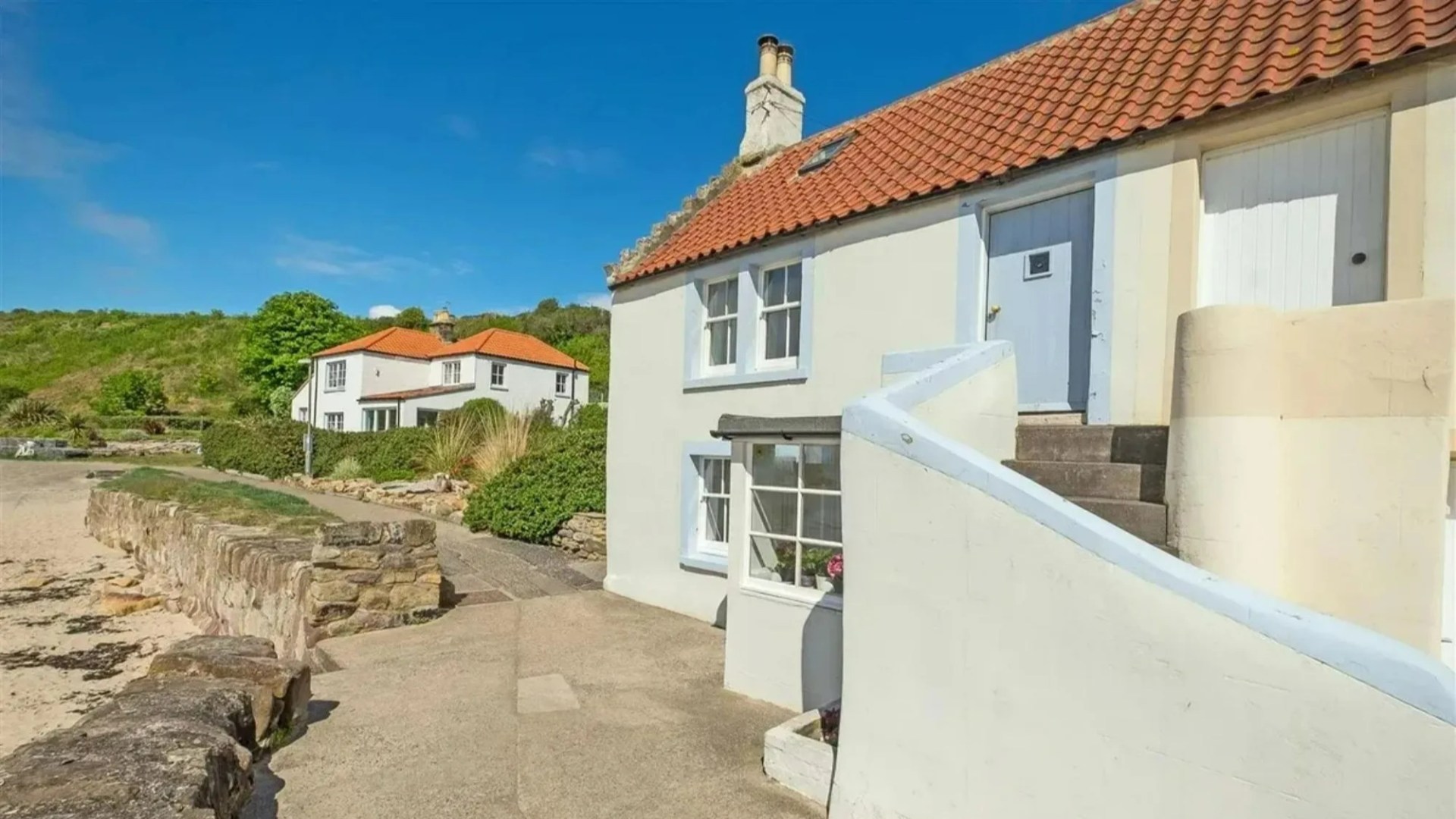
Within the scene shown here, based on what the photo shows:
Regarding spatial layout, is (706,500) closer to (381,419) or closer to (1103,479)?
(1103,479)

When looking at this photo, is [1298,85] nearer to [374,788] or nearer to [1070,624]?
[1070,624]

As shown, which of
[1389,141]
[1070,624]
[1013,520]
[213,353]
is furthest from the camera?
[213,353]

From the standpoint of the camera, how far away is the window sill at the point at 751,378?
27.6 ft

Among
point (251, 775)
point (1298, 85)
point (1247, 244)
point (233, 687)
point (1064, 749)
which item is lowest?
point (251, 775)

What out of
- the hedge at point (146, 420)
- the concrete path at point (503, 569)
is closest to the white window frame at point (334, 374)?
the hedge at point (146, 420)

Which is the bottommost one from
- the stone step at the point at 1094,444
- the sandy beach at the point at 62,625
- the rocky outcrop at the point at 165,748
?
the sandy beach at the point at 62,625

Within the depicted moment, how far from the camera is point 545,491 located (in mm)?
14297

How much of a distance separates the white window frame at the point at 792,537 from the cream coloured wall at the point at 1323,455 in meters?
2.39

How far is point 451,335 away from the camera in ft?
142

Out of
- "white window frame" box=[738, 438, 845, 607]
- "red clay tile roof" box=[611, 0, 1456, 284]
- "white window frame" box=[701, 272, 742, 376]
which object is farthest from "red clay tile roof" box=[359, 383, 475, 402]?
"white window frame" box=[738, 438, 845, 607]

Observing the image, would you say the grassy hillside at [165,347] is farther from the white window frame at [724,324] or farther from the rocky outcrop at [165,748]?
the rocky outcrop at [165,748]

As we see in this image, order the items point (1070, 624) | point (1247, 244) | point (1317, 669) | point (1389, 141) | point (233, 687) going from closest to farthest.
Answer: point (1317, 669) → point (1070, 624) → point (233, 687) → point (1389, 141) → point (1247, 244)

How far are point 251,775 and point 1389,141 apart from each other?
7.74m

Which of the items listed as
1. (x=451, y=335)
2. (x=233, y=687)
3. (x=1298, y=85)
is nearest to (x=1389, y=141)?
(x=1298, y=85)
